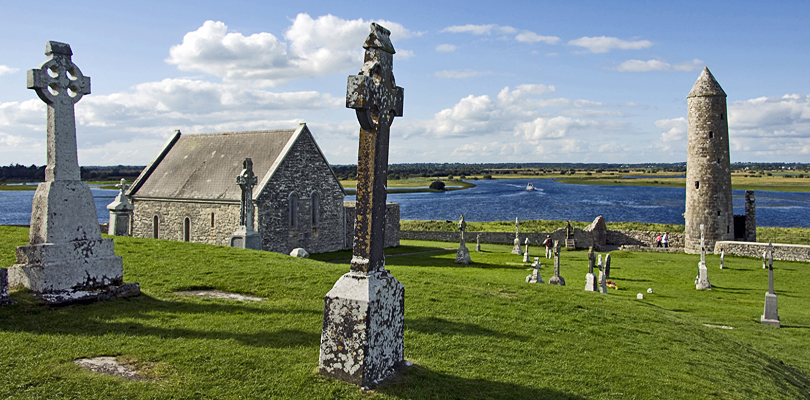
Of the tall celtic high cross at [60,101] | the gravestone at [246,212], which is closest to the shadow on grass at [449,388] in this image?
the tall celtic high cross at [60,101]

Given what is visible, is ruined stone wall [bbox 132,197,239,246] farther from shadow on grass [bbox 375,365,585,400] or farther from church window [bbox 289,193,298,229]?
shadow on grass [bbox 375,365,585,400]

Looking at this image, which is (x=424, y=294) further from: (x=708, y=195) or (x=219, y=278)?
(x=708, y=195)

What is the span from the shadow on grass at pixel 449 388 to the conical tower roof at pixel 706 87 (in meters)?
32.1

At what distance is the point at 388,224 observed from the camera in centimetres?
3331

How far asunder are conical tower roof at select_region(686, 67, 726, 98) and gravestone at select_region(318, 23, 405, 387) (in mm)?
32572

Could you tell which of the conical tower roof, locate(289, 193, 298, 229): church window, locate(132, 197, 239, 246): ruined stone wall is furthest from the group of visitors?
locate(132, 197, 239, 246): ruined stone wall

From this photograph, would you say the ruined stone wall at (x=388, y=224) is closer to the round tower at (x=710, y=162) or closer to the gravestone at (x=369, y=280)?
the round tower at (x=710, y=162)

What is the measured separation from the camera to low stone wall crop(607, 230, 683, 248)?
3594cm

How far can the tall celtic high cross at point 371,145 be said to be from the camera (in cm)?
576

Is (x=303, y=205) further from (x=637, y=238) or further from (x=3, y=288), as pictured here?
(x=637, y=238)

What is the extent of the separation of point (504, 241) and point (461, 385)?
3278 centimetres

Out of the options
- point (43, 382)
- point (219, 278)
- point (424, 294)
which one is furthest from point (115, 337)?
point (424, 294)

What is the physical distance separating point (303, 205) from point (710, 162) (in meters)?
25.1

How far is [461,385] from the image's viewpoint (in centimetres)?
607
